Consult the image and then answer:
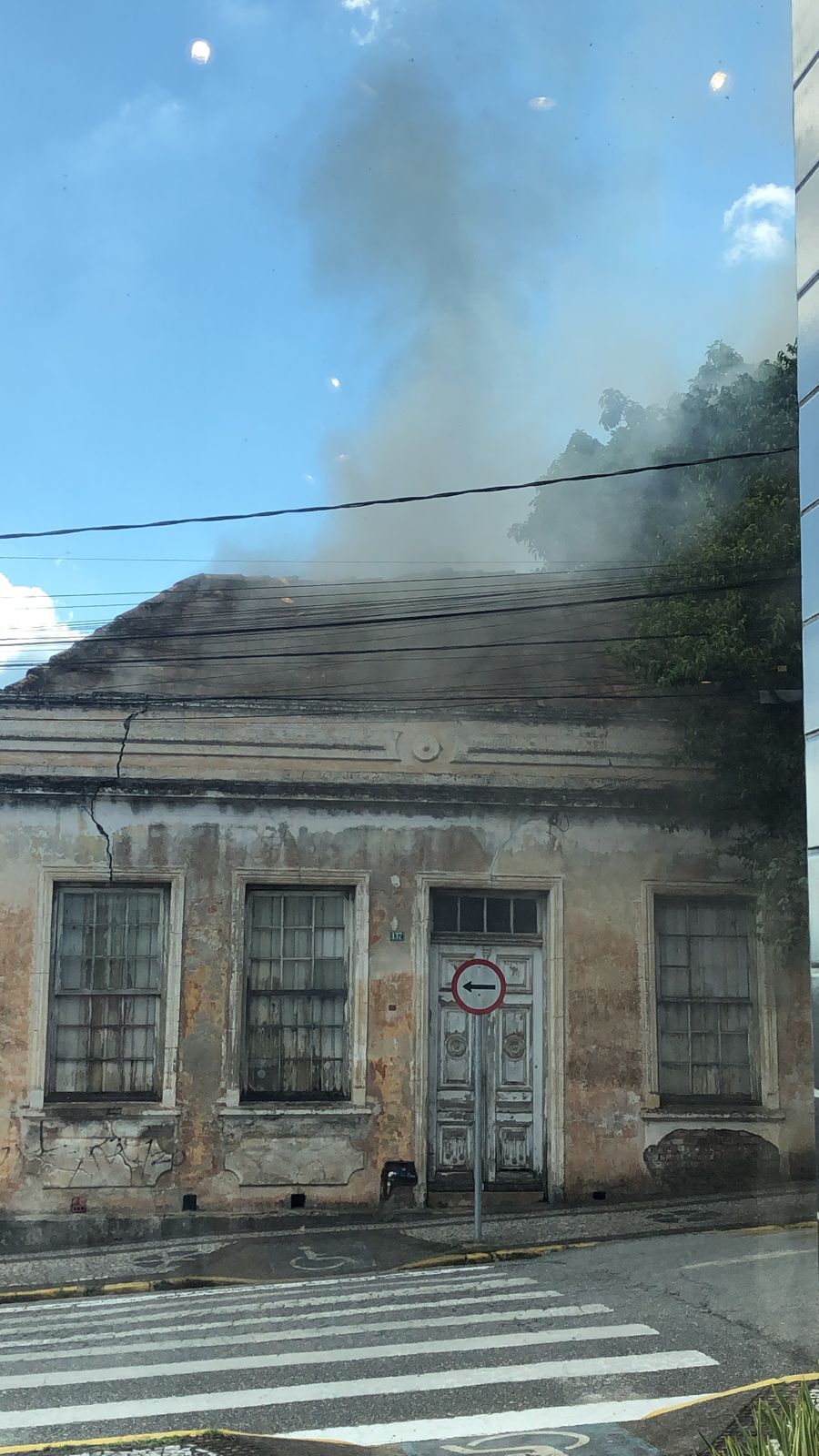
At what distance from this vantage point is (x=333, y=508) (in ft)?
20.8

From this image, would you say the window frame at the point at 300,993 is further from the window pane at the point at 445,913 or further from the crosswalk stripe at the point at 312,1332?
the crosswalk stripe at the point at 312,1332

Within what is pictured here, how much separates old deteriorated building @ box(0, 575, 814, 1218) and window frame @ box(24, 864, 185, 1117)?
0.01 meters

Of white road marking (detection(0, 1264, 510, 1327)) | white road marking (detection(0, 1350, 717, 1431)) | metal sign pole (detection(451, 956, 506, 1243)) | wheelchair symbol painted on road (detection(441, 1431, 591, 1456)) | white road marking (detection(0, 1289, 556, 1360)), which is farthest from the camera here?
metal sign pole (detection(451, 956, 506, 1243))

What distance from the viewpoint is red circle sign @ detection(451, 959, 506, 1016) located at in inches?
245

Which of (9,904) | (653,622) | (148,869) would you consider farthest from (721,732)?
(9,904)

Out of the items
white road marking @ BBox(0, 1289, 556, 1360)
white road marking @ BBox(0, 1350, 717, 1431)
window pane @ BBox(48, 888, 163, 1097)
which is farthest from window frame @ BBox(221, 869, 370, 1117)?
white road marking @ BBox(0, 1350, 717, 1431)

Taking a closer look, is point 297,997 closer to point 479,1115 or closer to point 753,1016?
point 479,1115

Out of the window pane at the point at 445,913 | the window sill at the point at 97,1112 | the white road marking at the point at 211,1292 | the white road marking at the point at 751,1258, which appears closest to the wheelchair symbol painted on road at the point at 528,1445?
the white road marking at the point at 211,1292

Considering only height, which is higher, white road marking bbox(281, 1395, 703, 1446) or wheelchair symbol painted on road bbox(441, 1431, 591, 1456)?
white road marking bbox(281, 1395, 703, 1446)

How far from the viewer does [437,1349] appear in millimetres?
4707

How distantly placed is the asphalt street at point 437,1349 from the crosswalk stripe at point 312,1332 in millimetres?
12

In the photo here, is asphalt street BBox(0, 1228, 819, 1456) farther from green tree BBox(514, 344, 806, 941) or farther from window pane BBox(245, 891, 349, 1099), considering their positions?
green tree BBox(514, 344, 806, 941)

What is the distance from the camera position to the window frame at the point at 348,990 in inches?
240

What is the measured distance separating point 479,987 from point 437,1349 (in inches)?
74.5
